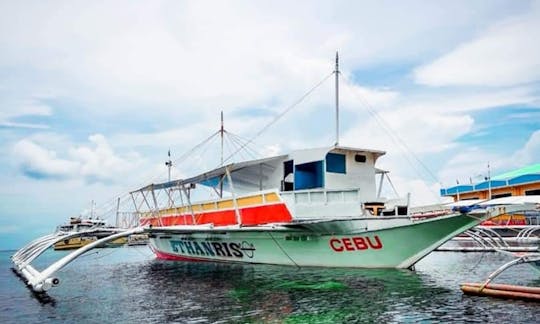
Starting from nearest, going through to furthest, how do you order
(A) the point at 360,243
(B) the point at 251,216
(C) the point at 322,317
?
1. (C) the point at 322,317
2. (A) the point at 360,243
3. (B) the point at 251,216

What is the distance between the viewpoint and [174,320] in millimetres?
10914

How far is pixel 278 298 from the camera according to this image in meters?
13.2

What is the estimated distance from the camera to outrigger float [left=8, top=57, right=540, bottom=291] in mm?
16781

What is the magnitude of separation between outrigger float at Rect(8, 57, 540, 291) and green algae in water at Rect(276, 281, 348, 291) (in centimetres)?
276

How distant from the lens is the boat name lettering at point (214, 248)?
2190 centimetres

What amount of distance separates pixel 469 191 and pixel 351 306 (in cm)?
4016

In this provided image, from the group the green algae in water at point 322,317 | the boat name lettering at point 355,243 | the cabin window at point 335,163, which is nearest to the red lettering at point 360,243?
the boat name lettering at point 355,243

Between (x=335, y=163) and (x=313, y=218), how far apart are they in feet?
11.3

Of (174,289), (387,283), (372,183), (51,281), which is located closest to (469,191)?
(372,183)

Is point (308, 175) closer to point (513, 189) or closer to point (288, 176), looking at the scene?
point (288, 176)

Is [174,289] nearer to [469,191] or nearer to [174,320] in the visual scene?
[174,320]

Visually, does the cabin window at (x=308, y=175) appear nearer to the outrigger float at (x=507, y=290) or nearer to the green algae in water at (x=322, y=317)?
the outrigger float at (x=507, y=290)

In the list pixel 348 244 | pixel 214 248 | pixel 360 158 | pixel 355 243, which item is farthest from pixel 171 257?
pixel 355 243

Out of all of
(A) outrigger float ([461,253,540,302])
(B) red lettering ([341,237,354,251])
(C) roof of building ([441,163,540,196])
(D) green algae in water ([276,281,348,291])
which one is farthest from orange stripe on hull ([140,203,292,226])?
(C) roof of building ([441,163,540,196])
